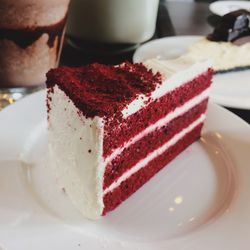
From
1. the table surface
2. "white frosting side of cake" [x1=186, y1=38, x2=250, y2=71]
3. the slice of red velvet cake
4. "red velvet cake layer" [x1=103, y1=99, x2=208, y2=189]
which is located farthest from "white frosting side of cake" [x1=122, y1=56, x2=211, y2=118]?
"white frosting side of cake" [x1=186, y1=38, x2=250, y2=71]

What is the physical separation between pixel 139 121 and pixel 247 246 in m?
0.34

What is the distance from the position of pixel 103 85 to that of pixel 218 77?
0.73 metres

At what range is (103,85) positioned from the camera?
838mm

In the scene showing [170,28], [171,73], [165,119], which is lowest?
[170,28]

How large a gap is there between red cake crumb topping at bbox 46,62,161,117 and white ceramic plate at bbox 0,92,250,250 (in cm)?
19

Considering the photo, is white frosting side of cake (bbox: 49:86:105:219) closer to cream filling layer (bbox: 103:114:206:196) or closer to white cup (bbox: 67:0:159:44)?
cream filling layer (bbox: 103:114:206:196)

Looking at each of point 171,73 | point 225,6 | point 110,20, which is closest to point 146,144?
point 171,73

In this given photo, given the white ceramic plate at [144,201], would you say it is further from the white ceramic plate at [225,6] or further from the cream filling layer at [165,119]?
the white ceramic plate at [225,6]

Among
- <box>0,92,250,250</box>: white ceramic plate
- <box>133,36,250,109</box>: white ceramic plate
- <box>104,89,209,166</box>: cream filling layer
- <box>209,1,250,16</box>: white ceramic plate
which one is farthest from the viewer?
<box>209,1,250,16</box>: white ceramic plate

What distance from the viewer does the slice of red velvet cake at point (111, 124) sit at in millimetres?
787

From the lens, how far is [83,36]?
1366mm

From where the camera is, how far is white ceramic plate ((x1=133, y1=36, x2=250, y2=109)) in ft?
3.97

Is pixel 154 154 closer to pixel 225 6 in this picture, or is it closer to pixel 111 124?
pixel 111 124

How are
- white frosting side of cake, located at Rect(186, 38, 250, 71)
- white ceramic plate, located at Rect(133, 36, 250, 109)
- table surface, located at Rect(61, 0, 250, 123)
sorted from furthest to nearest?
white frosting side of cake, located at Rect(186, 38, 250, 71)
table surface, located at Rect(61, 0, 250, 123)
white ceramic plate, located at Rect(133, 36, 250, 109)
